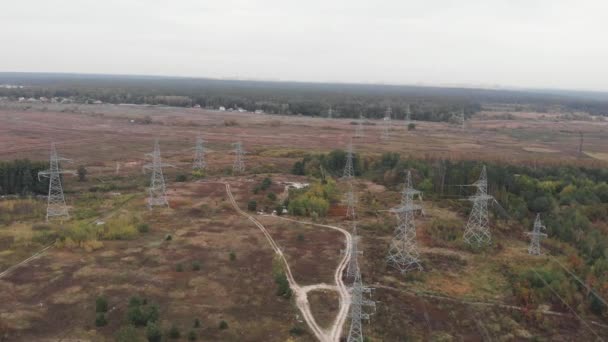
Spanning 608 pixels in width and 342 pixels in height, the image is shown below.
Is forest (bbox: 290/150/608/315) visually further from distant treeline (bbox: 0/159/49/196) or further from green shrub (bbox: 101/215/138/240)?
distant treeline (bbox: 0/159/49/196)

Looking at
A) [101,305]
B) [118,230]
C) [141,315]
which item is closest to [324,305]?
[141,315]

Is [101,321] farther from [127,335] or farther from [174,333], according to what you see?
[174,333]

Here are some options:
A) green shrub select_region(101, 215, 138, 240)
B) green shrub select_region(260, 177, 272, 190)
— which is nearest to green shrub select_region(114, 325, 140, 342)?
green shrub select_region(101, 215, 138, 240)

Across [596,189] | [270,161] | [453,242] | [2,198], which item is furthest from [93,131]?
[596,189]

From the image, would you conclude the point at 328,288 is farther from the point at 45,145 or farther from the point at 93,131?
the point at 93,131

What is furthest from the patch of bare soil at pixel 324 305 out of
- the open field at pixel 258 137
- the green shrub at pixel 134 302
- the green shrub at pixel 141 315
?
the open field at pixel 258 137

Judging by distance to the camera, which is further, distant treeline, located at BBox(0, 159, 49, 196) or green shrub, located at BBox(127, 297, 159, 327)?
distant treeline, located at BBox(0, 159, 49, 196)

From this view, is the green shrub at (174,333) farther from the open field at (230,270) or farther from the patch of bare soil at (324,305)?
the patch of bare soil at (324,305)
